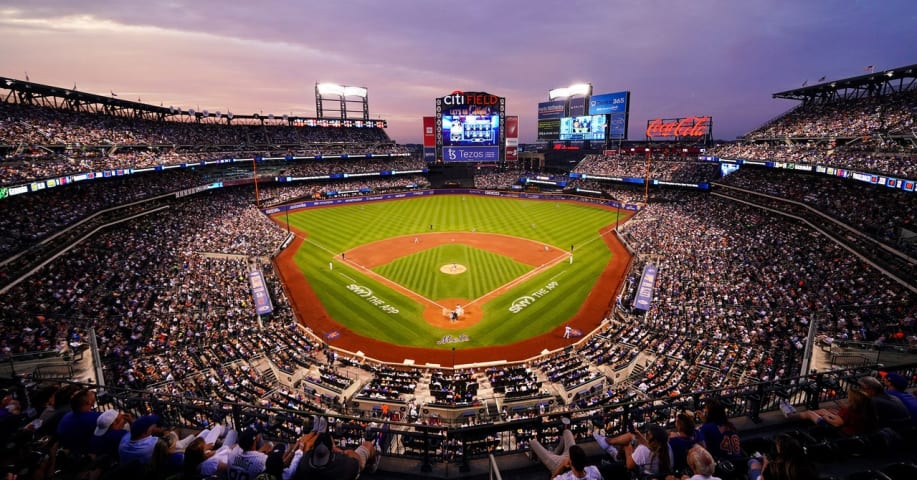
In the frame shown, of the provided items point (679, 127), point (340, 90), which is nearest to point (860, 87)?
point (679, 127)

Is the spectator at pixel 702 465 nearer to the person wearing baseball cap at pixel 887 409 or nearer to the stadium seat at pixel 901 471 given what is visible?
the stadium seat at pixel 901 471

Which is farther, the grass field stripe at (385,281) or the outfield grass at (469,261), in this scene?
the grass field stripe at (385,281)

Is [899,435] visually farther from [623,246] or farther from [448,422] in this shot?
[623,246]

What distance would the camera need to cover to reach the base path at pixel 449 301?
77.5 ft

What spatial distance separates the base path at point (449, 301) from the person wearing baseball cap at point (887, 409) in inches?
708

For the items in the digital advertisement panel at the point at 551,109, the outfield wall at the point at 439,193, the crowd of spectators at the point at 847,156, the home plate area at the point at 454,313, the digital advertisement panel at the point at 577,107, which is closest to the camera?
the home plate area at the point at 454,313

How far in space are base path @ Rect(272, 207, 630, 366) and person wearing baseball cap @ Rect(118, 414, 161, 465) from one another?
17.7 metres

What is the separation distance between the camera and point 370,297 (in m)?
30.7

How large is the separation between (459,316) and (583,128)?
68.1 meters

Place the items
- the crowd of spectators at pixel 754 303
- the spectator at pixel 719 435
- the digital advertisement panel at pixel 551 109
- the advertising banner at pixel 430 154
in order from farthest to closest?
the digital advertisement panel at pixel 551 109 → the advertising banner at pixel 430 154 → the crowd of spectators at pixel 754 303 → the spectator at pixel 719 435

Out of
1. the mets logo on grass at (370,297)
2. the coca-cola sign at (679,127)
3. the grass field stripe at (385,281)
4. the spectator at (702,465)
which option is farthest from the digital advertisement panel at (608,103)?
the spectator at (702,465)

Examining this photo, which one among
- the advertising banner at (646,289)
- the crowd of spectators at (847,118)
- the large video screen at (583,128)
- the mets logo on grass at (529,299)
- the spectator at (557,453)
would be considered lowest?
the mets logo on grass at (529,299)

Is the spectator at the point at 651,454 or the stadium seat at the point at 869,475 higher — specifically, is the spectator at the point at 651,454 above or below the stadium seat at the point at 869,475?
below

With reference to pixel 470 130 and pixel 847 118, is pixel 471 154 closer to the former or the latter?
pixel 470 130
